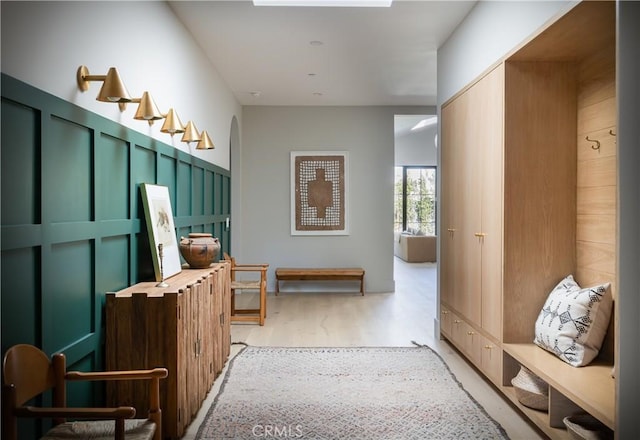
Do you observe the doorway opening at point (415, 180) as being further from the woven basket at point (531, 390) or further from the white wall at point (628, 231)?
the white wall at point (628, 231)

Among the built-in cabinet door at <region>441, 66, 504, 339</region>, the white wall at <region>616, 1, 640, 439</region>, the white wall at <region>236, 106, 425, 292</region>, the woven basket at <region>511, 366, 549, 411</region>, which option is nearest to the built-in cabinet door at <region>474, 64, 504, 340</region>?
the built-in cabinet door at <region>441, 66, 504, 339</region>

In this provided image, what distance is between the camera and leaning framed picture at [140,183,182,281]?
3.04m

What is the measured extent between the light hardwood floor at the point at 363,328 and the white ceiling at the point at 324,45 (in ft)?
8.82

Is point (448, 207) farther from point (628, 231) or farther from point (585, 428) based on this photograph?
point (628, 231)

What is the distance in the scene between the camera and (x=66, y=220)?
2176mm

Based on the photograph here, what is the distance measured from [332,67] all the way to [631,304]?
4.16 metres

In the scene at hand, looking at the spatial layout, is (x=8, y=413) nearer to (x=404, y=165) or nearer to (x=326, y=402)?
(x=326, y=402)

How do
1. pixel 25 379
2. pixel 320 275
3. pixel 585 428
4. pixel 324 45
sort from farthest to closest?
1. pixel 320 275
2. pixel 324 45
3. pixel 585 428
4. pixel 25 379

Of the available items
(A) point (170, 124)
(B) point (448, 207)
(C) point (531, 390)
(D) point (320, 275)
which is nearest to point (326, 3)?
(A) point (170, 124)

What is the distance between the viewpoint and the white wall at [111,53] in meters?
1.90

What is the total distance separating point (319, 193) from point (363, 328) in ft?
9.24

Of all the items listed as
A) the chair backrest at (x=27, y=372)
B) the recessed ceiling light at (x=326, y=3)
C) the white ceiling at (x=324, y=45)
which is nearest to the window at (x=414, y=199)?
the white ceiling at (x=324, y=45)

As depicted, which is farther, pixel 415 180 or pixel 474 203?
pixel 415 180

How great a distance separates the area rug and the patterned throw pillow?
551 millimetres
